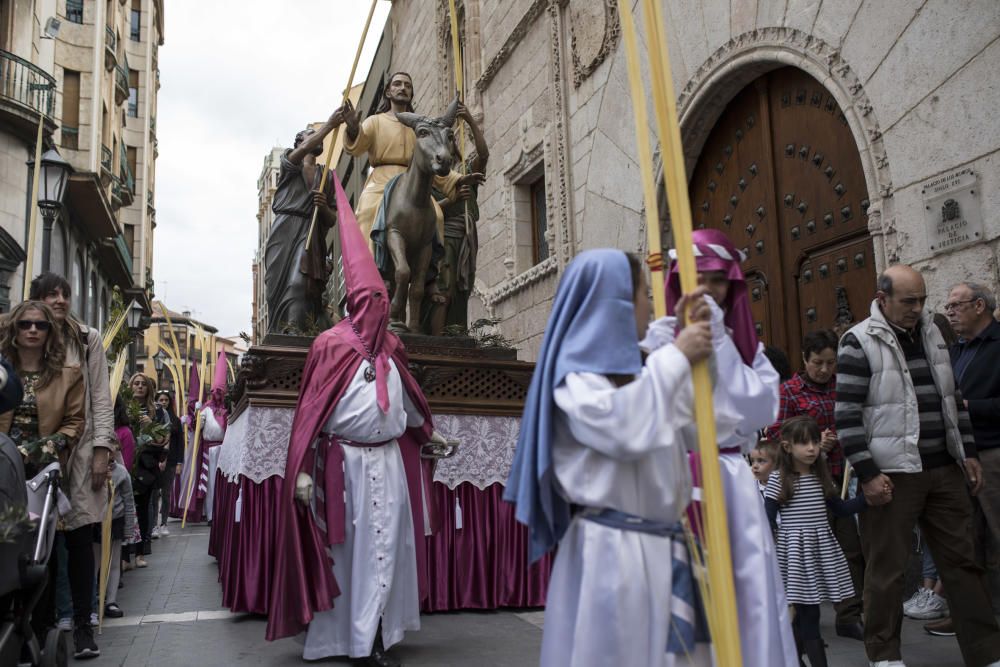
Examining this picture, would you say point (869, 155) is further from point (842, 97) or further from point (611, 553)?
point (611, 553)

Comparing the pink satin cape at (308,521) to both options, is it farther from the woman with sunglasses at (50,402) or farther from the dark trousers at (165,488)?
the dark trousers at (165,488)

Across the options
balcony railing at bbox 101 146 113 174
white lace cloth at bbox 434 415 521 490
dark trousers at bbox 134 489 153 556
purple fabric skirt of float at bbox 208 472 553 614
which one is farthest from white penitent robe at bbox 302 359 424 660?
balcony railing at bbox 101 146 113 174

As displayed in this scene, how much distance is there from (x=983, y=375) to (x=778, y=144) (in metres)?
3.58

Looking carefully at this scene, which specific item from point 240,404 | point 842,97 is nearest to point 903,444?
point 842,97

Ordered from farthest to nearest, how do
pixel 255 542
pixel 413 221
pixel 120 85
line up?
pixel 120 85, pixel 413 221, pixel 255 542

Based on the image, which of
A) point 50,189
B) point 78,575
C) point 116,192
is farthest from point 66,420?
point 116,192

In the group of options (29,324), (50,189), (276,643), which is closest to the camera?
(29,324)

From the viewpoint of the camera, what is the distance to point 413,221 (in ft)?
22.4

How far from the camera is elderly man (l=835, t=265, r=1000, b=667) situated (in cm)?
403

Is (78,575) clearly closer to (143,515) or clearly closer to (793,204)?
(143,515)

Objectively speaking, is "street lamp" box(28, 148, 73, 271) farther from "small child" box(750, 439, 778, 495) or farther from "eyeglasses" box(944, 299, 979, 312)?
"eyeglasses" box(944, 299, 979, 312)

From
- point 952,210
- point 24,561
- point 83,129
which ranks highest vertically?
point 83,129

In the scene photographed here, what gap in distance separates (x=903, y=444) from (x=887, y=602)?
2.37ft

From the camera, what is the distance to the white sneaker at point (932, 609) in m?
5.41
